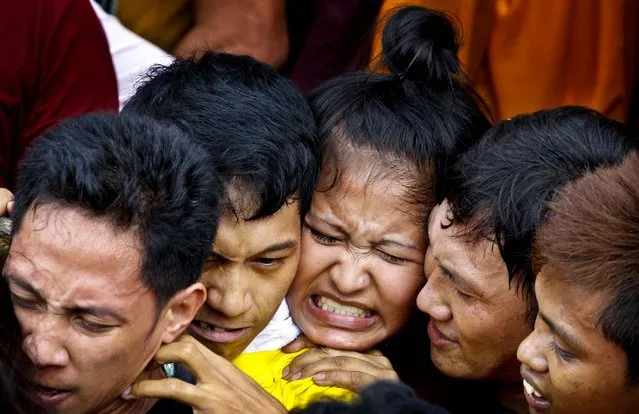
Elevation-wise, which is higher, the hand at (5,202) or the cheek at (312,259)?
the hand at (5,202)

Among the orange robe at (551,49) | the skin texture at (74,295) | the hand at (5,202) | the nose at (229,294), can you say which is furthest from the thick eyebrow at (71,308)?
the orange robe at (551,49)

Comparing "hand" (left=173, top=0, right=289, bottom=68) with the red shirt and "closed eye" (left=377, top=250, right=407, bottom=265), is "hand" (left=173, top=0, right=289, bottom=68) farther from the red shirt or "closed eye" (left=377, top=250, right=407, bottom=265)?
"closed eye" (left=377, top=250, right=407, bottom=265)

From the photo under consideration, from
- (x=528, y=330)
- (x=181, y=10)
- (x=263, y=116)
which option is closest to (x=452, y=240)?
(x=528, y=330)

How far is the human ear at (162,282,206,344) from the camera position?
2.67 meters

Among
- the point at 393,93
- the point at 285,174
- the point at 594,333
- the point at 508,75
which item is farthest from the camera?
the point at 508,75

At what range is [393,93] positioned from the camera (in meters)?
A: 3.27

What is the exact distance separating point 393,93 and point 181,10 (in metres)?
1.12

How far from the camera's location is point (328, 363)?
10.3ft

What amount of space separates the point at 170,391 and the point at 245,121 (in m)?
0.67

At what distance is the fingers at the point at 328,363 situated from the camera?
3131mm

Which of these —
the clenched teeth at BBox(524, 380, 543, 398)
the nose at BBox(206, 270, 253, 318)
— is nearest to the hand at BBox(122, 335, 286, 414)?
the nose at BBox(206, 270, 253, 318)

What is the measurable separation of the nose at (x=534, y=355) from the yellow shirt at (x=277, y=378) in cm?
58

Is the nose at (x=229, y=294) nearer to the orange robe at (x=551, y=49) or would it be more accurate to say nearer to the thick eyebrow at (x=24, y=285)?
the thick eyebrow at (x=24, y=285)

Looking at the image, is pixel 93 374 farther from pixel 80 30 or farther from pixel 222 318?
pixel 80 30
